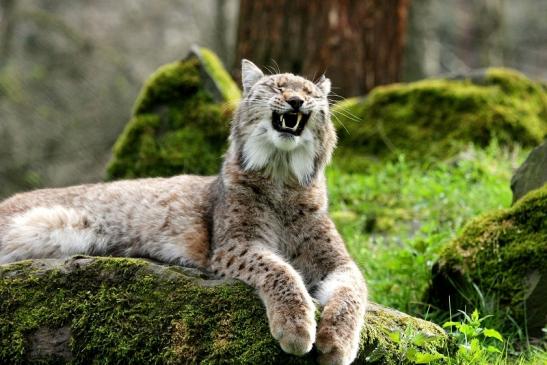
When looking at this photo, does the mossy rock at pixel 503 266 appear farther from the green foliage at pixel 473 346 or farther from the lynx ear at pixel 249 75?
the lynx ear at pixel 249 75

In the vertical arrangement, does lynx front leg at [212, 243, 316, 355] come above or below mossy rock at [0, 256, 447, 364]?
above

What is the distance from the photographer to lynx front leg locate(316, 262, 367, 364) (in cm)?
470

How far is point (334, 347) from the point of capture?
15.4 feet

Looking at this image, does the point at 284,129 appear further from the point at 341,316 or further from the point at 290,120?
the point at 341,316

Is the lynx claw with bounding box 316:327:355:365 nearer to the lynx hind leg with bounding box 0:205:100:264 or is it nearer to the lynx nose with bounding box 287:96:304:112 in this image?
the lynx nose with bounding box 287:96:304:112

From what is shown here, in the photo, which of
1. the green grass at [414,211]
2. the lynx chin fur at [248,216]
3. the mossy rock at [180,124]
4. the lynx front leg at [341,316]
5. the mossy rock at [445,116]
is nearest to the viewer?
the lynx front leg at [341,316]

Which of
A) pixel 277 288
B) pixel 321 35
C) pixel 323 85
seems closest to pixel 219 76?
pixel 321 35

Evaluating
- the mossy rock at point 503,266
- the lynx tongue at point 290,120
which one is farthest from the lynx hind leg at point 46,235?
the mossy rock at point 503,266

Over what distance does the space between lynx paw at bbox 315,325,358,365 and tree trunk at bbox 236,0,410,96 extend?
262 inches

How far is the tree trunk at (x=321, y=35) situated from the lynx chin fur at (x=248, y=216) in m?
4.95

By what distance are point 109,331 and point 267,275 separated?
3.34 ft

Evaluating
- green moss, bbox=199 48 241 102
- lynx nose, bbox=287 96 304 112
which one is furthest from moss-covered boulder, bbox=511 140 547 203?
green moss, bbox=199 48 241 102

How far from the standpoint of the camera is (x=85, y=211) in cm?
649

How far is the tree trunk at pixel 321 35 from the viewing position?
1118 cm
